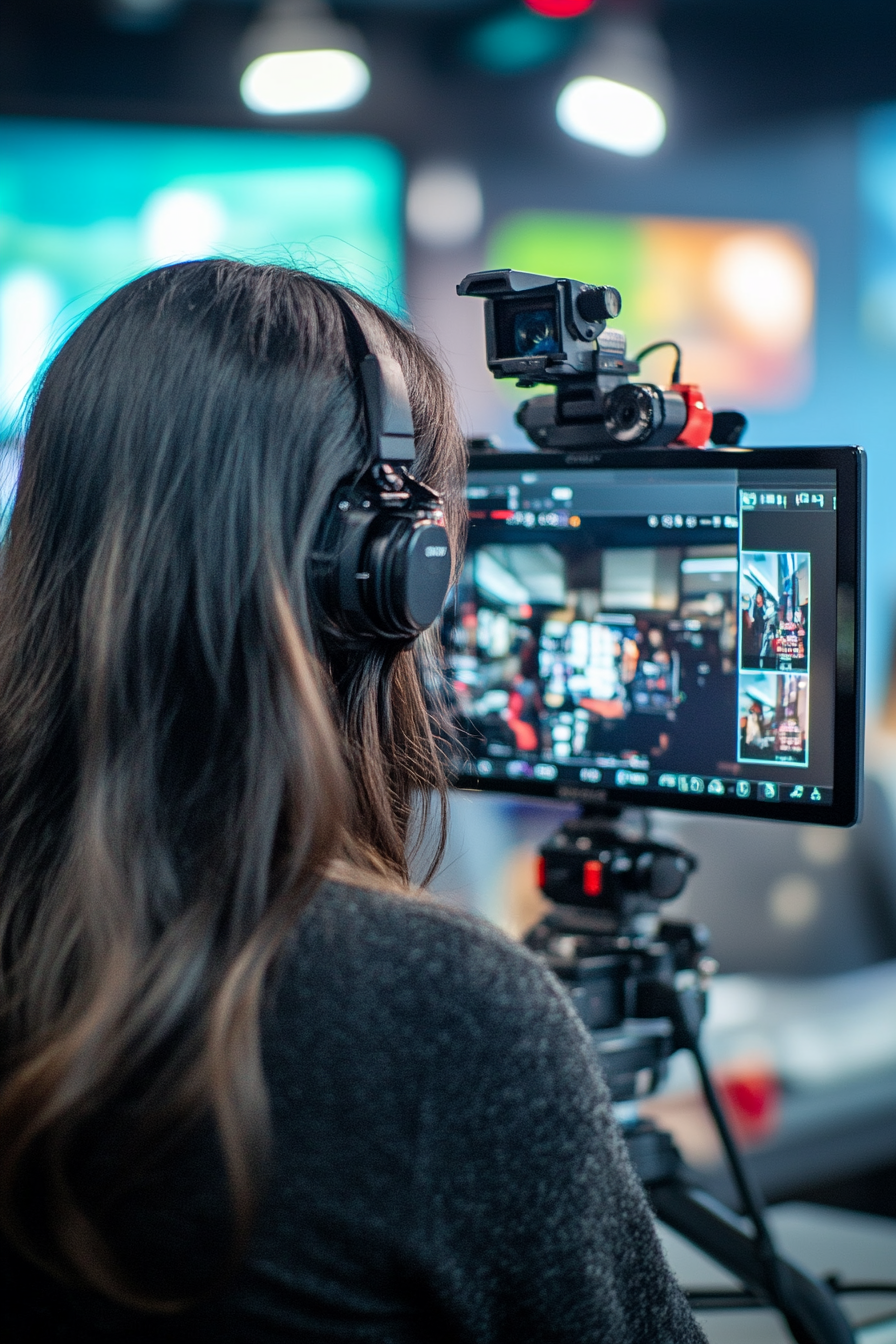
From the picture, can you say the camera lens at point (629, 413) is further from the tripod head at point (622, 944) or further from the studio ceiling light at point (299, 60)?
the studio ceiling light at point (299, 60)

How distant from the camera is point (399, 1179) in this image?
→ 2.06 ft

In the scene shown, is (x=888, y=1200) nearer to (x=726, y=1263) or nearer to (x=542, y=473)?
(x=726, y=1263)

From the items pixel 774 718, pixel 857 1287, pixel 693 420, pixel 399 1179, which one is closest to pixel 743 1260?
pixel 857 1287

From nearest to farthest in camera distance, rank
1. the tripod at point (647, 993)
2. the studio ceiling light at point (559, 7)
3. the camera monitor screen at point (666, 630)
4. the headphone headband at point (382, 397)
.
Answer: the headphone headband at point (382, 397) → the camera monitor screen at point (666, 630) → the tripod at point (647, 993) → the studio ceiling light at point (559, 7)

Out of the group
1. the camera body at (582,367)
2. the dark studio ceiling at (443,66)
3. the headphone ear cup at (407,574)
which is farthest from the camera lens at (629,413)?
the dark studio ceiling at (443,66)

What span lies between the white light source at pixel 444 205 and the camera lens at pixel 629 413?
124 inches

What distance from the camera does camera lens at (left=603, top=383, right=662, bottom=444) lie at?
1154 mm

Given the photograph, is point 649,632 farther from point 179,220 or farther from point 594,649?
point 179,220

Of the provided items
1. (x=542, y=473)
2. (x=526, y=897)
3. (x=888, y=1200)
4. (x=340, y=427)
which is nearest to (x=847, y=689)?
(x=542, y=473)

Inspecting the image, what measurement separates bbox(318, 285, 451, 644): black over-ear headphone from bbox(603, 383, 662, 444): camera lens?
0.40 metres

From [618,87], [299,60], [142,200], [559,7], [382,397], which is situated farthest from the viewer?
[618,87]

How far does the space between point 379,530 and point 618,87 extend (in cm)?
370

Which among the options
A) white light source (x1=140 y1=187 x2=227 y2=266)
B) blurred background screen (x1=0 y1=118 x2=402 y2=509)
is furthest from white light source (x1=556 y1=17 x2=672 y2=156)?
white light source (x1=140 y1=187 x2=227 y2=266)

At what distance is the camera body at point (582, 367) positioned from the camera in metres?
1.13
